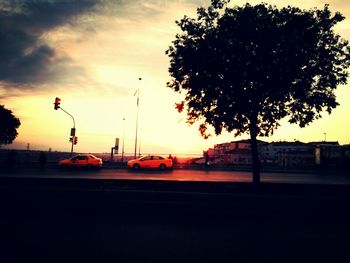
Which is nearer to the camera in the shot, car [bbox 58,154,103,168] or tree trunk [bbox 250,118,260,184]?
tree trunk [bbox 250,118,260,184]

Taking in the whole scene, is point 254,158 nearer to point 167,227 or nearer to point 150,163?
point 167,227

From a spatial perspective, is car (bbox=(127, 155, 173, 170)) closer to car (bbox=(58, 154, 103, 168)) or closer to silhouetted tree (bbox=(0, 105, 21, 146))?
car (bbox=(58, 154, 103, 168))

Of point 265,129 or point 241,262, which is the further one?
point 265,129

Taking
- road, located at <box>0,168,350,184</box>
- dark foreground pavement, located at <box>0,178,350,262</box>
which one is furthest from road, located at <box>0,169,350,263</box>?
road, located at <box>0,168,350,184</box>

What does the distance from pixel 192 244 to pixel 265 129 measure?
12640 millimetres

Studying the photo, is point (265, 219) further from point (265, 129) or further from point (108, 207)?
point (265, 129)

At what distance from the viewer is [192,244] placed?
20.4 feet

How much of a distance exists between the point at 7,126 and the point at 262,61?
2485 inches

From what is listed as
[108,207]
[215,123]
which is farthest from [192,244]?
[215,123]

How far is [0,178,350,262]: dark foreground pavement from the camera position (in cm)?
555

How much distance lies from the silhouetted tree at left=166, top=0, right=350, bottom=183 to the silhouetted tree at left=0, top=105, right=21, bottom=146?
193ft

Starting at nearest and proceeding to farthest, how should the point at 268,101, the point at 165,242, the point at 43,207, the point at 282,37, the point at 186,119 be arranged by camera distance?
the point at 165,242 < the point at 43,207 < the point at 282,37 < the point at 268,101 < the point at 186,119

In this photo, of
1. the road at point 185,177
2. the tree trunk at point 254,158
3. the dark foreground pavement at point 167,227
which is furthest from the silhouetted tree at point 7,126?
the tree trunk at point 254,158

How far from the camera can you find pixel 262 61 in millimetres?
15492
